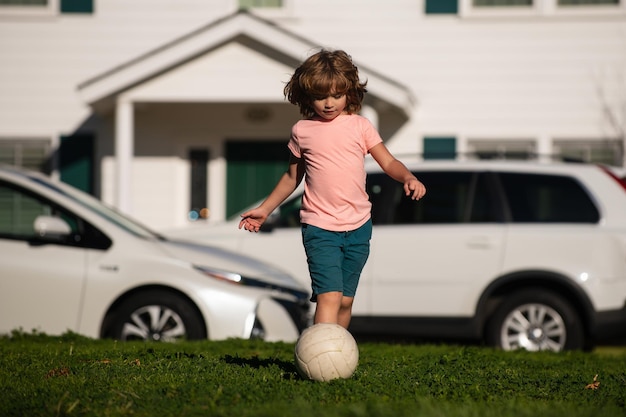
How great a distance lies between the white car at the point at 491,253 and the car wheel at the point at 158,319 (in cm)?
174

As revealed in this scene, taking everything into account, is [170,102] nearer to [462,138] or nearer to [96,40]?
[96,40]

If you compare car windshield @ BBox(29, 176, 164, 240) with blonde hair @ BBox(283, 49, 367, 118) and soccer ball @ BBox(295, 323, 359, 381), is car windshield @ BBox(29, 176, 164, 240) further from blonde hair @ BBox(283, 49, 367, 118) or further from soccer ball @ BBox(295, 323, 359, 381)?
soccer ball @ BBox(295, 323, 359, 381)

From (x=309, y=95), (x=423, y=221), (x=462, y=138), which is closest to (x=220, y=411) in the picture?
(x=309, y=95)

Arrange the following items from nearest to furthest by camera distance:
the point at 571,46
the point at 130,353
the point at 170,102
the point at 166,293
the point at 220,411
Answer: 1. the point at 220,411
2. the point at 130,353
3. the point at 166,293
4. the point at 170,102
5. the point at 571,46

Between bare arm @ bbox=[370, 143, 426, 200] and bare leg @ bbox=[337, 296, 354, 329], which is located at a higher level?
bare arm @ bbox=[370, 143, 426, 200]

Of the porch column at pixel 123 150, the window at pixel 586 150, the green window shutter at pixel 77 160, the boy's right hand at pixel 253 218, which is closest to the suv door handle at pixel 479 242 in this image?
the boy's right hand at pixel 253 218

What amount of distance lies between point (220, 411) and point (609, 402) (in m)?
1.91

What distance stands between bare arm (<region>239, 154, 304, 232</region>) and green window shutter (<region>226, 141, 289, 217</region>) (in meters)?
10.9

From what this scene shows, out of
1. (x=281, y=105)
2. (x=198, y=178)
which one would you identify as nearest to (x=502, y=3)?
(x=281, y=105)

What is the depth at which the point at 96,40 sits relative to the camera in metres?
17.0

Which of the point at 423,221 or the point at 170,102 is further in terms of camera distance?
the point at 170,102

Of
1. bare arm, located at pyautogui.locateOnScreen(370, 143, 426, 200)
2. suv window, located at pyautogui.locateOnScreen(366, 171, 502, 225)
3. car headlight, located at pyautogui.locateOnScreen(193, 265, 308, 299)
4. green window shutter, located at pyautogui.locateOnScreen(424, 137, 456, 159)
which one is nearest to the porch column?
green window shutter, located at pyautogui.locateOnScreen(424, 137, 456, 159)

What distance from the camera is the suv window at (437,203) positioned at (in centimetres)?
1040

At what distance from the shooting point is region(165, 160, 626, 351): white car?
10.0m
